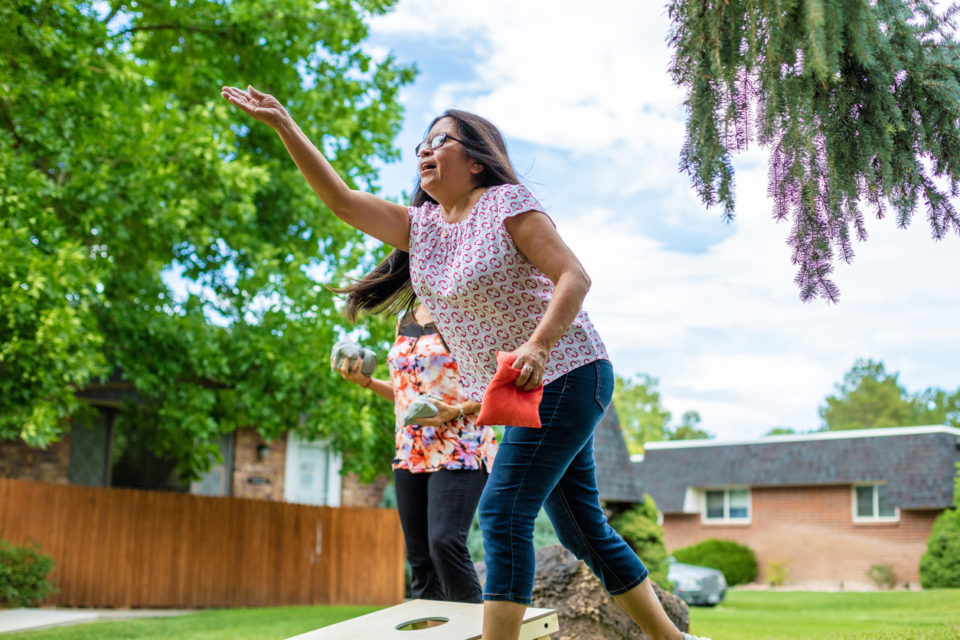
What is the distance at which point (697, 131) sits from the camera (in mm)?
3531

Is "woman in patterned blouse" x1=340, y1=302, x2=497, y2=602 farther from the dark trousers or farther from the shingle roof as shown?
the shingle roof

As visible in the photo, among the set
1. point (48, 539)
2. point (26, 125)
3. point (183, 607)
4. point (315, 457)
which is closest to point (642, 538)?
point (315, 457)

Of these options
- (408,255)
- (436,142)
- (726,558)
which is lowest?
(726,558)

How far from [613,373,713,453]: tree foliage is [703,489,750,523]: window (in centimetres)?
2791

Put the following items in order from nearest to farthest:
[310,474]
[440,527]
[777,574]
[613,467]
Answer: [440,527] → [310,474] → [613,467] → [777,574]

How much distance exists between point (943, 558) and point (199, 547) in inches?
679

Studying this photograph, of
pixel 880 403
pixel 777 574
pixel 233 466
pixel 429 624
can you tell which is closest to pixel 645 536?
pixel 233 466

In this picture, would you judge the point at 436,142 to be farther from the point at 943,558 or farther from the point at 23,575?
the point at 943,558

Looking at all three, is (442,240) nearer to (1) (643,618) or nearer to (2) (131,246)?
(1) (643,618)

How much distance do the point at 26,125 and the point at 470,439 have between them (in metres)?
7.50

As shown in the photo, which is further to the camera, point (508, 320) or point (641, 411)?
point (641, 411)

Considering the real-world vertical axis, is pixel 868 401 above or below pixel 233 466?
above

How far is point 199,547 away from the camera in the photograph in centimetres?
1270

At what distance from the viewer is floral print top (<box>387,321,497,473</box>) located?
386cm
